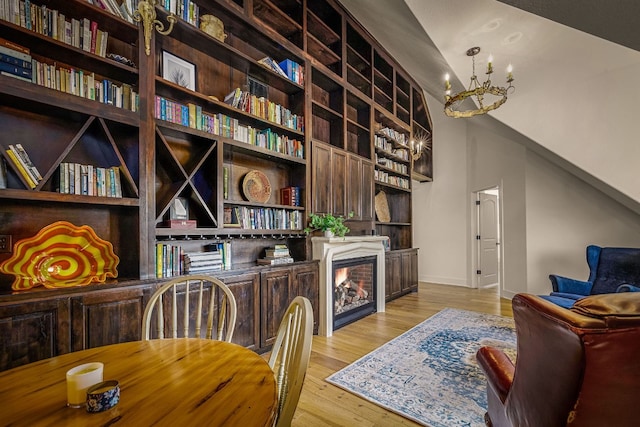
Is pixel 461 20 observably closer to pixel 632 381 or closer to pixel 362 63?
pixel 362 63

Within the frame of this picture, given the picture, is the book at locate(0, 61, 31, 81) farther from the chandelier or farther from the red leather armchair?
the chandelier

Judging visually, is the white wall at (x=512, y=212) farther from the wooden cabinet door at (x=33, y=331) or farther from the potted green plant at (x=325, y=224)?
the wooden cabinet door at (x=33, y=331)

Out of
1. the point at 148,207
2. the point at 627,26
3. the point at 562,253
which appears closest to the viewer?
the point at 627,26

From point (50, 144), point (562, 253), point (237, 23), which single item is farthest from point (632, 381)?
point (562, 253)

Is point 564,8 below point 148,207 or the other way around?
the other way around

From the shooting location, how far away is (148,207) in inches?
84.0

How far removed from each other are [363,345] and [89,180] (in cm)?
272

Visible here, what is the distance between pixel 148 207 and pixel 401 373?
7.68ft

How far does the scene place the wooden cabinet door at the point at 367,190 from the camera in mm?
4345

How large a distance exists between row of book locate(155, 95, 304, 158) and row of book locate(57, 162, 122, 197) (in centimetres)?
57

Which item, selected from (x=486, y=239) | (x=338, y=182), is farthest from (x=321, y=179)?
(x=486, y=239)

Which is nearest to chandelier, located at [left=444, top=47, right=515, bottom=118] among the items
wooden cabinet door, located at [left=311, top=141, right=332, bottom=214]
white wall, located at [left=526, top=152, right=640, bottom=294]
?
wooden cabinet door, located at [left=311, top=141, right=332, bottom=214]

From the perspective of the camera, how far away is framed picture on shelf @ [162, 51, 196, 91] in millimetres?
2453

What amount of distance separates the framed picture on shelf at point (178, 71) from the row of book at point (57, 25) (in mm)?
429
